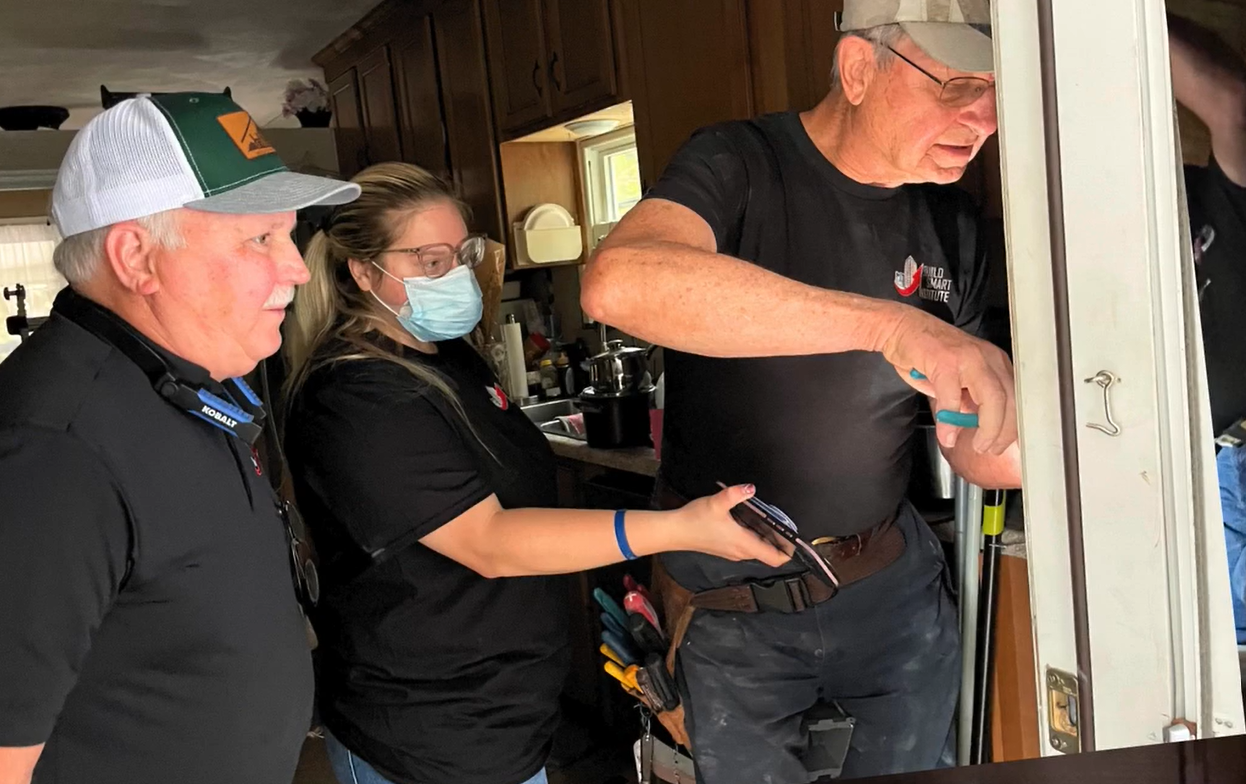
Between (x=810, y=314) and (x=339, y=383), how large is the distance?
0.42 meters

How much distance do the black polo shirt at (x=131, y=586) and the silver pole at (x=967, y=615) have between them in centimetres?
46

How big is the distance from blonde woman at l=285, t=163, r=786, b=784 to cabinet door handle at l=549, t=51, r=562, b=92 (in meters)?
0.88

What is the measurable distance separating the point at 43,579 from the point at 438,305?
0.40 meters

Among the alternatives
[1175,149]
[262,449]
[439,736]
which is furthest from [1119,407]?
[262,449]

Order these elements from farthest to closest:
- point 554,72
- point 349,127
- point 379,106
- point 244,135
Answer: point 349,127
point 379,106
point 554,72
point 244,135

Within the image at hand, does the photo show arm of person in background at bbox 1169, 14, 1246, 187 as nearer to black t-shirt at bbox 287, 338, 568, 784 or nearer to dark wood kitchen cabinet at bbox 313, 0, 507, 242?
black t-shirt at bbox 287, 338, 568, 784

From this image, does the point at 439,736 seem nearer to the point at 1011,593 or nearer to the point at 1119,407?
the point at 1011,593

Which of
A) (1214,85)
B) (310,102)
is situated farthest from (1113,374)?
(310,102)

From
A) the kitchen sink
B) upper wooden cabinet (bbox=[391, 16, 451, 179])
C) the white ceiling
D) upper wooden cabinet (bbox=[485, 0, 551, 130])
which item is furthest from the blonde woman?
the white ceiling

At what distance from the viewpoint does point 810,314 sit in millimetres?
495

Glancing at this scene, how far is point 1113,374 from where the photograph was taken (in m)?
0.39

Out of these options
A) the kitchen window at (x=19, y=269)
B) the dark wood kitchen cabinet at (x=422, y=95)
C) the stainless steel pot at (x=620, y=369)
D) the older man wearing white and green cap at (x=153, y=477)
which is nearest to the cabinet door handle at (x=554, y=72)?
the dark wood kitchen cabinet at (x=422, y=95)

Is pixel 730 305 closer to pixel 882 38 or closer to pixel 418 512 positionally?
pixel 882 38

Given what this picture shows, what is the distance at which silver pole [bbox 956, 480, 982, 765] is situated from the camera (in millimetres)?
517
